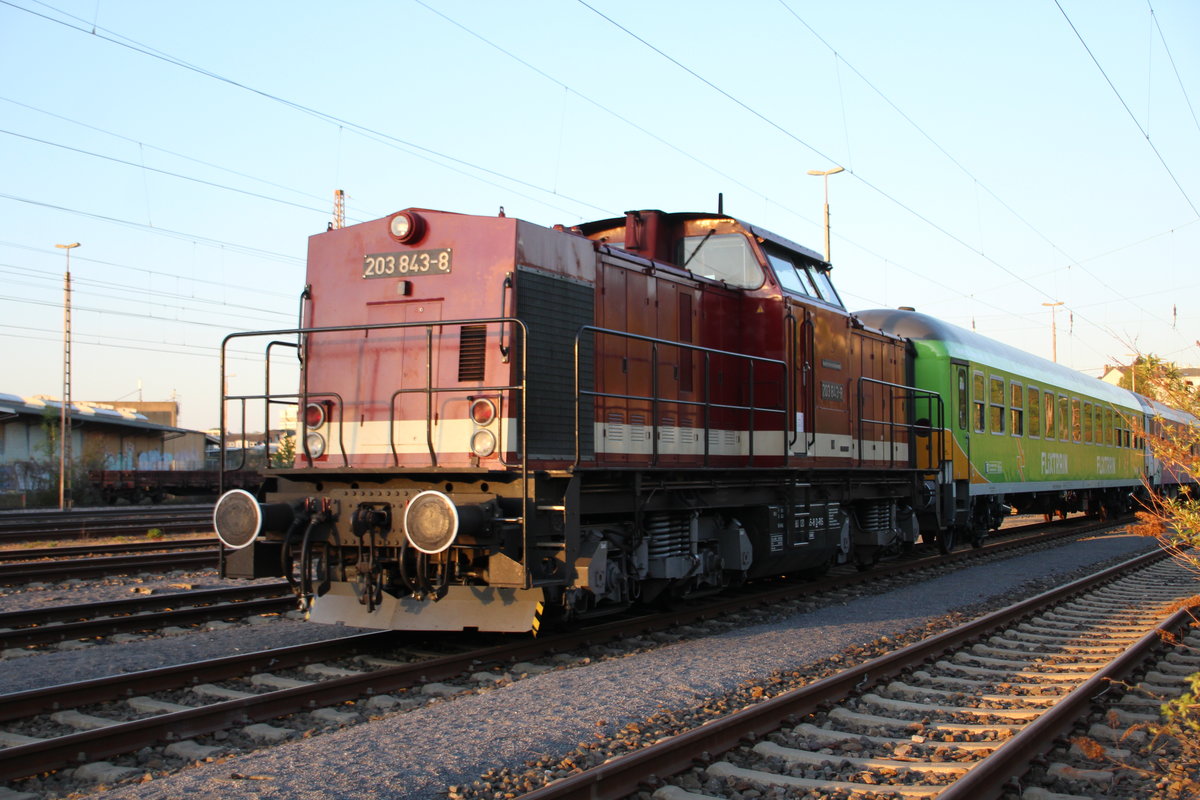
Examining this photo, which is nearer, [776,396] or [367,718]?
[367,718]

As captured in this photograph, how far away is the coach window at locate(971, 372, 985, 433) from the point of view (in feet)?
50.4

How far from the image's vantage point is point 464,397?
278 inches

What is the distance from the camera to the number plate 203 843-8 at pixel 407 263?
7297 mm

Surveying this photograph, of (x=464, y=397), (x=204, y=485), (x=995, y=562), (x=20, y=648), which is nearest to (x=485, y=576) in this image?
(x=464, y=397)

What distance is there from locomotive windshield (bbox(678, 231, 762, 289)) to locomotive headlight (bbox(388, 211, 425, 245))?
10.6ft

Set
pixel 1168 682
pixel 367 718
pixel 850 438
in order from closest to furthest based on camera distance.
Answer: pixel 367 718
pixel 1168 682
pixel 850 438

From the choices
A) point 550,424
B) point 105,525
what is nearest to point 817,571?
point 550,424

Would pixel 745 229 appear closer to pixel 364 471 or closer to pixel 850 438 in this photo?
pixel 850 438

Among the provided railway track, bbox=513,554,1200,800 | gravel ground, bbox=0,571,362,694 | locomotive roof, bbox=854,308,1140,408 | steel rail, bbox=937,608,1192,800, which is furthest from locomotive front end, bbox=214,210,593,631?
locomotive roof, bbox=854,308,1140,408

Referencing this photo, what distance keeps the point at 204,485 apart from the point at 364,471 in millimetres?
30704

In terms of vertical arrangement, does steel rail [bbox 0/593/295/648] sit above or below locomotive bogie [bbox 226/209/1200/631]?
below

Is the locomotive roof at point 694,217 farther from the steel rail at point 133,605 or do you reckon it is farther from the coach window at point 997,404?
the coach window at point 997,404

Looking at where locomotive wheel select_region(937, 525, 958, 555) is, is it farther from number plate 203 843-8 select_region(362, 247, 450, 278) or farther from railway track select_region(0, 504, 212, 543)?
railway track select_region(0, 504, 212, 543)

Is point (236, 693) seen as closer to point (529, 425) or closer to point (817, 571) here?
point (529, 425)
